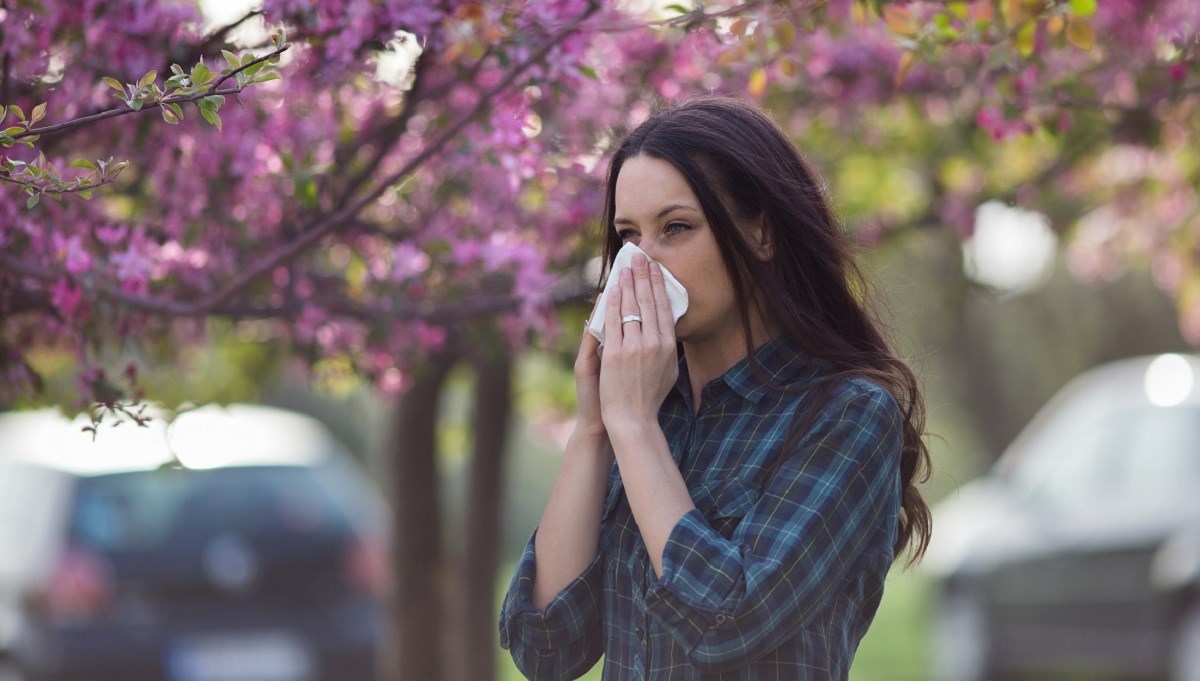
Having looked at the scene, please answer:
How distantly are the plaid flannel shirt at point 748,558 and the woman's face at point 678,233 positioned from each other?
0.11 meters

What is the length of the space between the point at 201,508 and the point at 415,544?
1.52 meters

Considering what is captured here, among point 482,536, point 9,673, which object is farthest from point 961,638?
point 9,673

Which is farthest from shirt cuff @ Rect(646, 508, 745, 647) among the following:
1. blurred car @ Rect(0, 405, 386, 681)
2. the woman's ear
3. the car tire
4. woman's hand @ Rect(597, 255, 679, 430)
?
the car tire

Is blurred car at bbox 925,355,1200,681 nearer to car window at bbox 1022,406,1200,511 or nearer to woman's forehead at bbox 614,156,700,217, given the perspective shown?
car window at bbox 1022,406,1200,511

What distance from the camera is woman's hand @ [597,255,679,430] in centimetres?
217

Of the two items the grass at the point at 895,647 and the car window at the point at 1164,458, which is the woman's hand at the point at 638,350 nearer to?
the car window at the point at 1164,458

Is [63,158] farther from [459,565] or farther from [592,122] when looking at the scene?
[459,565]

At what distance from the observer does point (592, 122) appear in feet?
12.0

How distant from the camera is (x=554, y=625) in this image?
7.48 feet

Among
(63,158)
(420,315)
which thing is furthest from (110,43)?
(420,315)

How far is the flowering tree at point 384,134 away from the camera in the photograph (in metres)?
2.84

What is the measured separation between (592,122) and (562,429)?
8.55 feet

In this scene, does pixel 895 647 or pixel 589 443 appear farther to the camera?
pixel 895 647

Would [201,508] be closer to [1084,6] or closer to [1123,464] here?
[1123,464]
